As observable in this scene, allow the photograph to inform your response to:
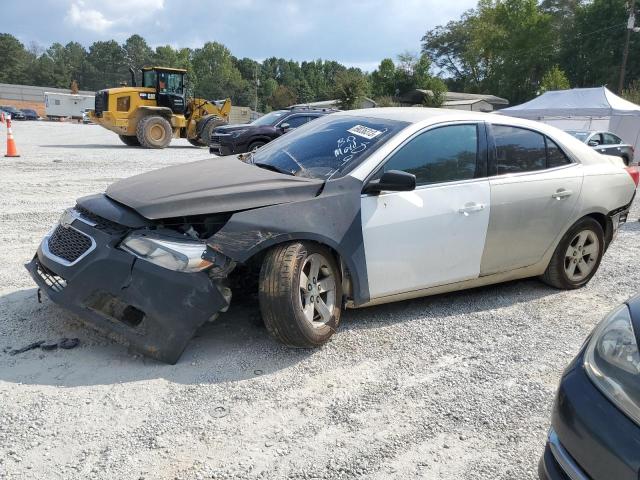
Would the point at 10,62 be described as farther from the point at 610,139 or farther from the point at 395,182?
the point at 395,182

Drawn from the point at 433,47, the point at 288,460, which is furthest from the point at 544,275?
the point at 433,47

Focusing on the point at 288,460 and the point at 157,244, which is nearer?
the point at 288,460

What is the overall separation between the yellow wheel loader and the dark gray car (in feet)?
42.3

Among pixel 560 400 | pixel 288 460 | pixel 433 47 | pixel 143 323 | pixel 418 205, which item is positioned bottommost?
pixel 288 460

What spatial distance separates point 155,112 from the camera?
749 inches

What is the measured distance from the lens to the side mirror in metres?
3.59

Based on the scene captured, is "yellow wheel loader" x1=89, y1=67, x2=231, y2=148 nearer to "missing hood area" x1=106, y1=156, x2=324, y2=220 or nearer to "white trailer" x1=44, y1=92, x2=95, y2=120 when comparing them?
"missing hood area" x1=106, y1=156, x2=324, y2=220

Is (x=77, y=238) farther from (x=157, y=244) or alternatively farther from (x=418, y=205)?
(x=418, y=205)

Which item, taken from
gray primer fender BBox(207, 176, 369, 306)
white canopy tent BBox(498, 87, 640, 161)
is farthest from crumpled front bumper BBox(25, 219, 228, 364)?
white canopy tent BBox(498, 87, 640, 161)

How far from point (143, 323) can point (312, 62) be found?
143m

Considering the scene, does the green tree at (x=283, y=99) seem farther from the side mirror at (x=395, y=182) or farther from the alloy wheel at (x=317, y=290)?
the alloy wheel at (x=317, y=290)

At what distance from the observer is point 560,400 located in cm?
199

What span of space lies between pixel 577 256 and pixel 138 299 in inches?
154

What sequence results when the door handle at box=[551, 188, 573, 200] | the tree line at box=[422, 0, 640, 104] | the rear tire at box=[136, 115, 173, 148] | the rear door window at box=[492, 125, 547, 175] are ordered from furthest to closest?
the tree line at box=[422, 0, 640, 104] → the rear tire at box=[136, 115, 173, 148] → the door handle at box=[551, 188, 573, 200] → the rear door window at box=[492, 125, 547, 175]
